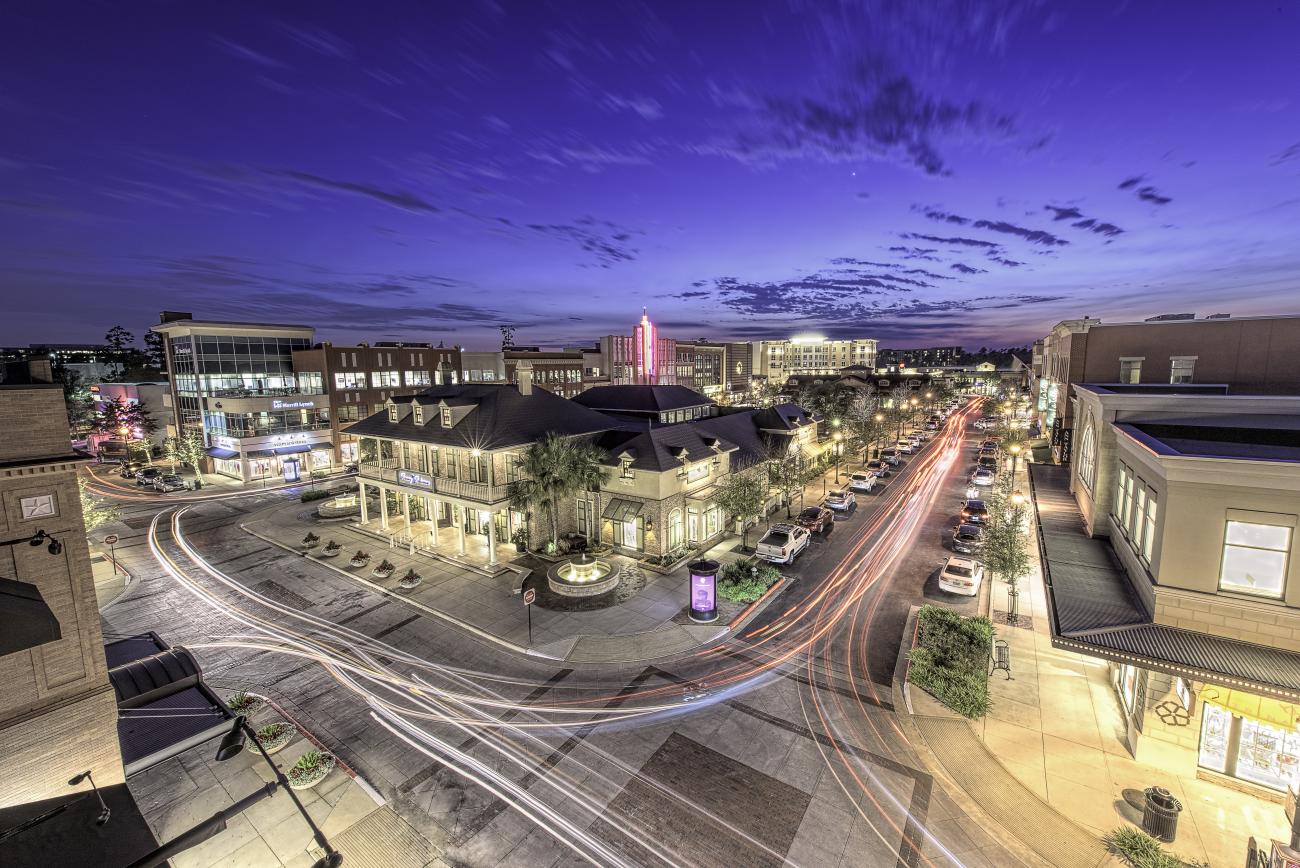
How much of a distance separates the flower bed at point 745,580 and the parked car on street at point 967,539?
39.7 feet

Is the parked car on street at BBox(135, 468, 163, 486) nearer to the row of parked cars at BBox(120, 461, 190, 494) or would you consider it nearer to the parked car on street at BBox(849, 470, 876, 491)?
the row of parked cars at BBox(120, 461, 190, 494)

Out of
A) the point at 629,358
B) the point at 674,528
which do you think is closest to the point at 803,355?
the point at 629,358

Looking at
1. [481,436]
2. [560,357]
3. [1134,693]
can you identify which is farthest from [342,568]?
[560,357]

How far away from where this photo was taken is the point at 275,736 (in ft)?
50.8

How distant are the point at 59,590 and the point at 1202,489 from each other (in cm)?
2631

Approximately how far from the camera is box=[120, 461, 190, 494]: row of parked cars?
48562 millimetres

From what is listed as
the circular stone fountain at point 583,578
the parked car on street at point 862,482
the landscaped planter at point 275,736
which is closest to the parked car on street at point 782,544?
the circular stone fountain at point 583,578

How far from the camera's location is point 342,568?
2920 cm

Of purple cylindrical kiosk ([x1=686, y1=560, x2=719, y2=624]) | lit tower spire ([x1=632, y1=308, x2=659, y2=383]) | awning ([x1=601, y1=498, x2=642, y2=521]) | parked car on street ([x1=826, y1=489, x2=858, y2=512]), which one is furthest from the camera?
lit tower spire ([x1=632, y1=308, x2=659, y2=383])

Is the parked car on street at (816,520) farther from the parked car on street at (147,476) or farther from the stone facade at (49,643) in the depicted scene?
the parked car on street at (147,476)

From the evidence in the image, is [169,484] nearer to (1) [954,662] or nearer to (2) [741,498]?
(2) [741,498]

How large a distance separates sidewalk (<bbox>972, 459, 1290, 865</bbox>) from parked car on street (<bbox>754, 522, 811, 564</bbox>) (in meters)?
11.0

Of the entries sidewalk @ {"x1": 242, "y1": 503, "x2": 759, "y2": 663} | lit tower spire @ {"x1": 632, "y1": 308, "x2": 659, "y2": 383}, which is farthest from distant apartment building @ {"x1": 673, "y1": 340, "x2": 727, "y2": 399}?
sidewalk @ {"x1": 242, "y1": 503, "x2": 759, "y2": 663}

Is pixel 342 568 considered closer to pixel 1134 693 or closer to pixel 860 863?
pixel 860 863
